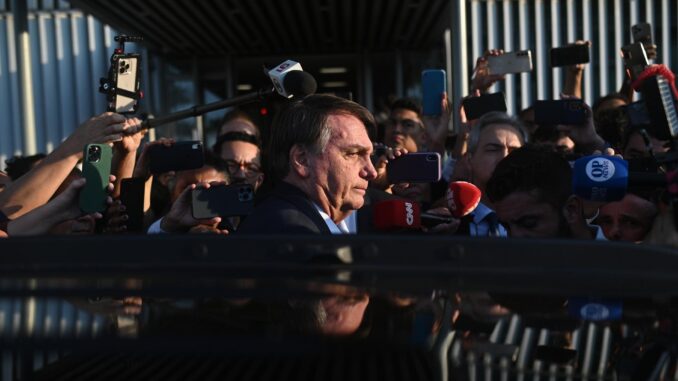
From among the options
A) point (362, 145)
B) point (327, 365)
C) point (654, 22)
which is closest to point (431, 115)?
point (362, 145)

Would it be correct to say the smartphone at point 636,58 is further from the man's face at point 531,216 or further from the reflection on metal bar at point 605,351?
the reflection on metal bar at point 605,351

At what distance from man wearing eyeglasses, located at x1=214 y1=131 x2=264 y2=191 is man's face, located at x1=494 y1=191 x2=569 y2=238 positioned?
2.02 meters

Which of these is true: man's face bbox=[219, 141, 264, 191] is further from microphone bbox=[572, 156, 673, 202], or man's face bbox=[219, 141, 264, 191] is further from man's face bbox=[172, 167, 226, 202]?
microphone bbox=[572, 156, 673, 202]

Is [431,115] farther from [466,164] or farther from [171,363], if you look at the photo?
[171,363]

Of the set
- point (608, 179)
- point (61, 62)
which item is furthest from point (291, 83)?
point (61, 62)

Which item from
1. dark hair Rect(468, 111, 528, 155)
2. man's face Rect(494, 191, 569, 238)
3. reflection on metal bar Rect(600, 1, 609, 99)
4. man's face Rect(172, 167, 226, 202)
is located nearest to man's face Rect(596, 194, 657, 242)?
man's face Rect(494, 191, 569, 238)

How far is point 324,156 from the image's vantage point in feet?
9.60

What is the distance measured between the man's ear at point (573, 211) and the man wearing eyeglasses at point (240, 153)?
214 cm

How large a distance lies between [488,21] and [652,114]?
8.18 meters

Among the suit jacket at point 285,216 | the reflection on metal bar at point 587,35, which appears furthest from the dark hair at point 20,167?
the reflection on metal bar at point 587,35

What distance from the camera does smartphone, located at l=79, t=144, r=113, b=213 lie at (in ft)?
9.17

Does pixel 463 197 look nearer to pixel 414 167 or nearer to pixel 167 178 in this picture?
pixel 414 167

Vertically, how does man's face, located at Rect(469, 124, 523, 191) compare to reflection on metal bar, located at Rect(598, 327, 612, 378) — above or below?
above

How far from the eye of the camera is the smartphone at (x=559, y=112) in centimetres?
404
